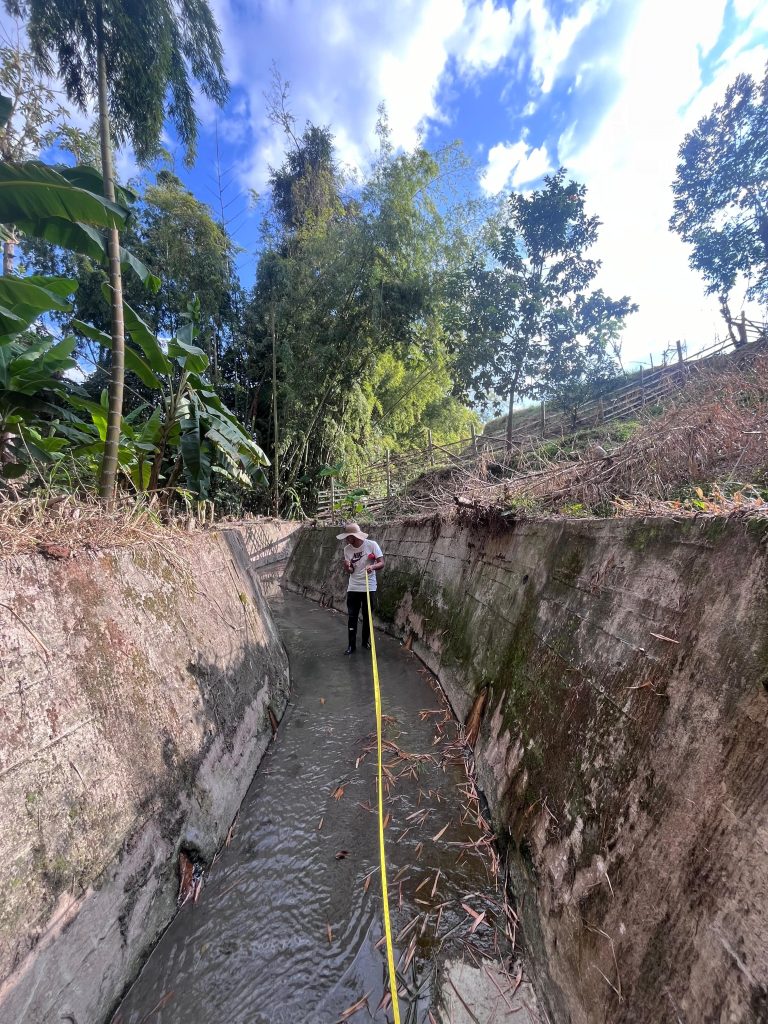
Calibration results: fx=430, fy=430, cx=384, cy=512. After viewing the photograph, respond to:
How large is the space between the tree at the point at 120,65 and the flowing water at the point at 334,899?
2936 millimetres

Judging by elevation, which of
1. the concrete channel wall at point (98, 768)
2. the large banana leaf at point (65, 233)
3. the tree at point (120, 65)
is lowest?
the concrete channel wall at point (98, 768)

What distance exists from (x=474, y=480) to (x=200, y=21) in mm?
5681

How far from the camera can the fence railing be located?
10359mm

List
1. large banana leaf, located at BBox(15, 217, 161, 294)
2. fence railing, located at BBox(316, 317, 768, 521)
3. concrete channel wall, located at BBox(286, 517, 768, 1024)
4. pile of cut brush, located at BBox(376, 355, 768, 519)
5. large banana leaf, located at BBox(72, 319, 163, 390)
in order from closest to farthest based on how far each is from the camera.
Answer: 1. concrete channel wall, located at BBox(286, 517, 768, 1024)
2. pile of cut brush, located at BBox(376, 355, 768, 519)
3. large banana leaf, located at BBox(15, 217, 161, 294)
4. large banana leaf, located at BBox(72, 319, 163, 390)
5. fence railing, located at BBox(316, 317, 768, 521)

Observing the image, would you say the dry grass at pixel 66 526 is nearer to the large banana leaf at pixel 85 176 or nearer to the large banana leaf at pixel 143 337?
the large banana leaf at pixel 143 337

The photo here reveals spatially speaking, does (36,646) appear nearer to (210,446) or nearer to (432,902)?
(432,902)

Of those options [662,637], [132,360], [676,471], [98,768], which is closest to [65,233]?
[132,360]

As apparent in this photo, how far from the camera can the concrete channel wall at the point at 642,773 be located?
125 cm

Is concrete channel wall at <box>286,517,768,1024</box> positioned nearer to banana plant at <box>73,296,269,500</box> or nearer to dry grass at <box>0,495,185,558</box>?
dry grass at <box>0,495,185,558</box>

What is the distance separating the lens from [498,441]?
384 inches

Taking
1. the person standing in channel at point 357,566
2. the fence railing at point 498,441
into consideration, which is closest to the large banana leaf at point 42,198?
the person standing in channel at point 357,566

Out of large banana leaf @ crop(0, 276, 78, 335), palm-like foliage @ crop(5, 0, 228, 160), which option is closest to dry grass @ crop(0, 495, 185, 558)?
large banana leaf @ crop(0, 276, 78, 335)

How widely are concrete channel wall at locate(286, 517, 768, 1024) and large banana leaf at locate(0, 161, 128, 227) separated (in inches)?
166

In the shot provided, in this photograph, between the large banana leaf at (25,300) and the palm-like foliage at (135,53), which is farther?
the palm-like foliage at (135,53)
